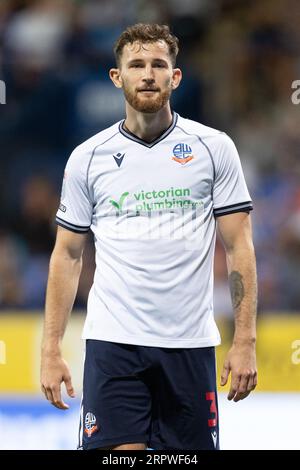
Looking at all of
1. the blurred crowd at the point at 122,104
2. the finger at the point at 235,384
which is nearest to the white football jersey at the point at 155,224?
the finger at the point at 235,384

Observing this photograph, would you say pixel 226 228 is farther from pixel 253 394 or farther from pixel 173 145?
pixel 253 394

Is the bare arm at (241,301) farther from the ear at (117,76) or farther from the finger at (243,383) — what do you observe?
the ear at (117,76)

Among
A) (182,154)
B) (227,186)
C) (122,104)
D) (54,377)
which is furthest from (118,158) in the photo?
(122,104)

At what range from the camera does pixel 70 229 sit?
4.69m

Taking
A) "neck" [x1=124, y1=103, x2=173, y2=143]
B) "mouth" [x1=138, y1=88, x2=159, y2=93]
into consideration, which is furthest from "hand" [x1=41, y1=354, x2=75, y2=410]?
"mouth" [x1=138, y1=88, x2=159, y2=93]

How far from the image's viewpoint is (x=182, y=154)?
4.62 metres

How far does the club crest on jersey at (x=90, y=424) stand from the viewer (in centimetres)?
450

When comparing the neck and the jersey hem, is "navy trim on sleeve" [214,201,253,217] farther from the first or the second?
the jersey hem

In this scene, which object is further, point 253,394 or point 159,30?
point 253,394

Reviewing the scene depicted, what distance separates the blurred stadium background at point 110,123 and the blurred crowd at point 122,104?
0.01 meters

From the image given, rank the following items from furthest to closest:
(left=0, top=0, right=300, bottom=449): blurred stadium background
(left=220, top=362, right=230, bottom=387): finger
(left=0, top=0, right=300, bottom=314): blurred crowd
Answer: (left=0, top=0, right=300, bottom=314): blurred crowd, (left=0, top=0, right=300, bottom=449): blurred stadium background, (left=220, top=362, right=230, bottom=387): finger

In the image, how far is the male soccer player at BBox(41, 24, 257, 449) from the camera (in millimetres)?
4477

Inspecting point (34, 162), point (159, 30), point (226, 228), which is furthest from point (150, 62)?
point (34, 162)

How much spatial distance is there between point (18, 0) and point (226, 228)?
6.70 m
